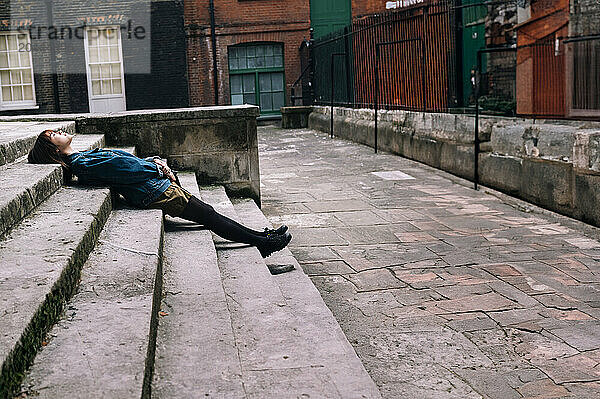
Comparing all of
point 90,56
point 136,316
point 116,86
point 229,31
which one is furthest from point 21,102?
point 136,316

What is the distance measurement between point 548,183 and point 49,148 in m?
4.73

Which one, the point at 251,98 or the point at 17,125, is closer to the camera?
the point at 17,125

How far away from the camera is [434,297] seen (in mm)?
4344

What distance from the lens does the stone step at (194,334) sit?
8.32ft

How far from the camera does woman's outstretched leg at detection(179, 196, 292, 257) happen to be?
4.91 m

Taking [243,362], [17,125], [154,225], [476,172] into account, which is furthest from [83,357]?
[476,172]

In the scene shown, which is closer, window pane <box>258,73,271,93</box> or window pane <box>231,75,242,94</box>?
window pane <box>231,75,242,94</box>

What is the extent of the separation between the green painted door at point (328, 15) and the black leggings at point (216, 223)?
1723cm

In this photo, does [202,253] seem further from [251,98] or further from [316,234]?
[251,98]

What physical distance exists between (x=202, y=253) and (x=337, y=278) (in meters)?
1.05

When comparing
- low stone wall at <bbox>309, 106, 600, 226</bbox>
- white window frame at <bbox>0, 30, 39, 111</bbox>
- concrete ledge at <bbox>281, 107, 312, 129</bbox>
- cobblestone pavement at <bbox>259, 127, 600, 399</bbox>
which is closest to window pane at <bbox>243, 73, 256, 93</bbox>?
concrete ledge at <bbox>281, 107, 312, 129</bbox>

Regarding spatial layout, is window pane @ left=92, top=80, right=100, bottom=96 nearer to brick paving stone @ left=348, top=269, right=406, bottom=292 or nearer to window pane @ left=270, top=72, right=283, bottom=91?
window pane @ left=270, top=72, right=283, bottom=91

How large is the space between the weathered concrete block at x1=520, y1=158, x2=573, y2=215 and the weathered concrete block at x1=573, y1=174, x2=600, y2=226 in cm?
14

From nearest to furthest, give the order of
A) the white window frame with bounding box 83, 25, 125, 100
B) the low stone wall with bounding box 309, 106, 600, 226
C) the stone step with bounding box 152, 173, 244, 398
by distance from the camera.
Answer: the stone step with bounding box 152, 173, 244, 398 → the low stone wall with bounding box 309, 106, 600, 226 → the white window frame with bounding box 83, 25, 125, 100
